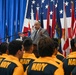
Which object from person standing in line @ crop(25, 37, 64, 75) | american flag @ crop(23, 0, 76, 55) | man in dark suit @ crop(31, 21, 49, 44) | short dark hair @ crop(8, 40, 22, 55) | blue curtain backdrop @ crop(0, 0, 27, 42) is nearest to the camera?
person standing in line @ crop(25, 37, 64, 75)

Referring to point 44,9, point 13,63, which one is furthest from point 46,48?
point 44,9

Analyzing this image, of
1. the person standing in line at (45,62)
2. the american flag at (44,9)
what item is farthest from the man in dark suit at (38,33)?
the person standing in line at (45,62)

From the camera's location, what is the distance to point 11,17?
9.35 m

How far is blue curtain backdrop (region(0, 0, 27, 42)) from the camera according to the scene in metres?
9.09

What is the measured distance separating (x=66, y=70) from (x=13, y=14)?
247 inches

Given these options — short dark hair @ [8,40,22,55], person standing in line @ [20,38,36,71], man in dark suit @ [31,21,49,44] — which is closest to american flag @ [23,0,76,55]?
man in dark suit @ [31,21,49,44]

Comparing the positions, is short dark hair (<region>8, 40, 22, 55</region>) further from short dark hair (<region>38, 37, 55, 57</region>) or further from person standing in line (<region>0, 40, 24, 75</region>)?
short dark hair (<region>38, 37, 55, 57</region>)

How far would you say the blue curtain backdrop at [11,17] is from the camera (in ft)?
29.8

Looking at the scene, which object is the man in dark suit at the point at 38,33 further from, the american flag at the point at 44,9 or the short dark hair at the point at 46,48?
the short dark hair at the point at 46,48

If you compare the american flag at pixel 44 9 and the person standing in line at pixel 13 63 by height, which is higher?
the american flag at pixel 44 9

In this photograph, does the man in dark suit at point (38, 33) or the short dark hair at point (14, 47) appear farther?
the man in dark suit at point (38, 33)

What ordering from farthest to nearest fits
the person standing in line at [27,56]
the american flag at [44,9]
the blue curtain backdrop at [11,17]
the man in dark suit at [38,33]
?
the blue curtain backdrop at [11,17] → the american flag at [44,9] → the man in dark suit at [38,33] → the person standing in line at [27,56]

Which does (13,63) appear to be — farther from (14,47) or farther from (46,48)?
(46,48)

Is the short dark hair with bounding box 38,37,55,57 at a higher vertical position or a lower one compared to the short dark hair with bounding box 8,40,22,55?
higher
